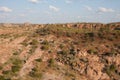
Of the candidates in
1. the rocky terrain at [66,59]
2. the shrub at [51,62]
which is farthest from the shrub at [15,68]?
the shrub at [51,62]

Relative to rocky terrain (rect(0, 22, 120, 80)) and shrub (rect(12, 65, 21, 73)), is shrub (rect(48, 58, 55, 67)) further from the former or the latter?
shrub (rect(12, 65, 21, 73))

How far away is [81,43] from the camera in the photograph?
120 feet

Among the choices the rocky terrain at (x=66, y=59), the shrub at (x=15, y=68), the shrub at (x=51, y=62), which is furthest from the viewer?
the shrub at (x=51, y=62)

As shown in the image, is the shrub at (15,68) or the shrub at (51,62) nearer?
the shrub at (15,68)

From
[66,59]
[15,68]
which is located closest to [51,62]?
[66,59]

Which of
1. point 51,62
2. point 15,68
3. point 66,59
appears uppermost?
point 66,59

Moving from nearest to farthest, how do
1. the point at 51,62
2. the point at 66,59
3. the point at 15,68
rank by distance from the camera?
the point at 15,68 → the point at 51,62 → the point at 66,59

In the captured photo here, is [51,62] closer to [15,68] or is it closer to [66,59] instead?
[66,59]

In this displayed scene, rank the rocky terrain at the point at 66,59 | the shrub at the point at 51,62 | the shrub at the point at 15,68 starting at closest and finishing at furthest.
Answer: the rocky terrain at the point at 66,59, the shrub at the point at 15,68, the shrub at the point at 51,62

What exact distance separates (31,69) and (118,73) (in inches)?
435

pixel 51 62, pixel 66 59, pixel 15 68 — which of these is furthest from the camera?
pixel 66 59

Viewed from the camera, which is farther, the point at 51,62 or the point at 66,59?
the point at 66,59

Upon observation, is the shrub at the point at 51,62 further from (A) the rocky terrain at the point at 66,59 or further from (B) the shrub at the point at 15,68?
(B) the shrub at the point at 15,68

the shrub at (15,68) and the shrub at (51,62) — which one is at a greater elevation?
the shrub at (51,62)
